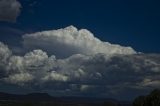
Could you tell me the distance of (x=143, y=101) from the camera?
172875 mm

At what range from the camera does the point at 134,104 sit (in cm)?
17725

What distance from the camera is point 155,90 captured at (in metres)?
176

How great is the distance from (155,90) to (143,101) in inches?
355

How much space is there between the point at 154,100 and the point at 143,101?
5735mm

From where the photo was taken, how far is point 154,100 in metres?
170

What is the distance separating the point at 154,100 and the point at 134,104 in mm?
11694

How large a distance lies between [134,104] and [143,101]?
6121mm

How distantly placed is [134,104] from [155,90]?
496 inches
